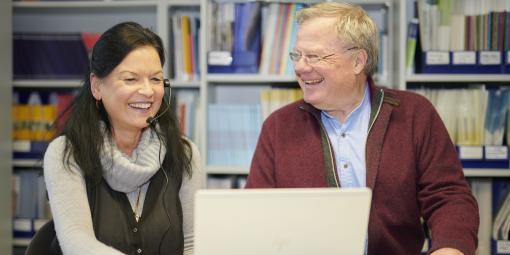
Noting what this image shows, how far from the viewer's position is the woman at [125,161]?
1611 mm

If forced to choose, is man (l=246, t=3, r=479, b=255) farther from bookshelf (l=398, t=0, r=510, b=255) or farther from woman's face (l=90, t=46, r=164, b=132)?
bookshelf (l=398, t=0, r=510, b=255)

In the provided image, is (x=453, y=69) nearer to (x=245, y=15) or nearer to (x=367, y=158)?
(x=245, y=15)

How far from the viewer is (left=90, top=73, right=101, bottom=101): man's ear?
172cm

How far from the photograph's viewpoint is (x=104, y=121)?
176cm

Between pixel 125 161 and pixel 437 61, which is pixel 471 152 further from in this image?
pixel 125 161

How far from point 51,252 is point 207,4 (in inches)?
61.2

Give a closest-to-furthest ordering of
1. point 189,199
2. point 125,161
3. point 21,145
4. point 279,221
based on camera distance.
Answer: point 279,221
point 125,161
point 189,199
point 21,145

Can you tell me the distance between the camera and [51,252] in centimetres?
153

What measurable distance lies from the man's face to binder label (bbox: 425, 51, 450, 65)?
1046mm

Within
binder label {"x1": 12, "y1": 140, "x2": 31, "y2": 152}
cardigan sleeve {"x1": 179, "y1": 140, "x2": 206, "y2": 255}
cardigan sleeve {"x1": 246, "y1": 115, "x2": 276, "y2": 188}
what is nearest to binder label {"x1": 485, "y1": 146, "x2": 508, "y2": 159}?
cardigan sleeve {"x1": 246, "y1": 115, "x2": 276, "y2": 188}

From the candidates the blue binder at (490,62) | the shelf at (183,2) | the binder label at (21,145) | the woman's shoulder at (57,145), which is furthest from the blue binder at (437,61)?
the binder label at (21,145)

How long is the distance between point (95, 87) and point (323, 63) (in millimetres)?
660

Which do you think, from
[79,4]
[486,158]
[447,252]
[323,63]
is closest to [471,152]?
[486,158]

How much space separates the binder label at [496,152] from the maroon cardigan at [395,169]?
1055 millimetres
